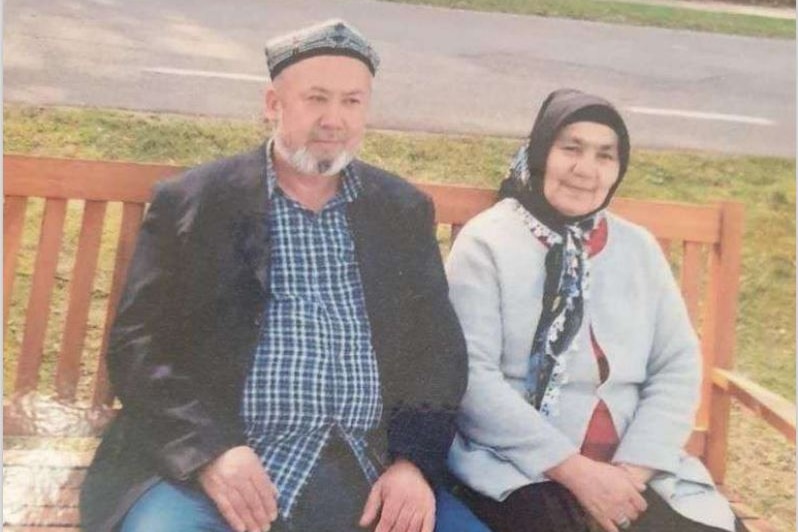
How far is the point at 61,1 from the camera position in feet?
4.58

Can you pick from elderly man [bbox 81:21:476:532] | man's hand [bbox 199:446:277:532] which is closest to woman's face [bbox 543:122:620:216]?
elderly man [bbox 81:21:476:532]

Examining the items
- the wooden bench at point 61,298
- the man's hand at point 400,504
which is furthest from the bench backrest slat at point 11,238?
the man's hand at point 400,504

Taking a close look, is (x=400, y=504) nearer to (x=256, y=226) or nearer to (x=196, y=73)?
(x=256, y=226)

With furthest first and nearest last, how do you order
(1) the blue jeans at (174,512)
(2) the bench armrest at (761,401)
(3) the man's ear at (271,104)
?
(2) the bench armrest at (761,401) < (3) the man's ear at (271,104) < (1) the blue jeans at (174,512)

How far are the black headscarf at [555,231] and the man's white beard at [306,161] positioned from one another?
0.25 m

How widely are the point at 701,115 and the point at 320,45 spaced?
551 millimetres

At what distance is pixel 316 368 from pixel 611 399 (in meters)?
0.40

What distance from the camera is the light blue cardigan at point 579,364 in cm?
137

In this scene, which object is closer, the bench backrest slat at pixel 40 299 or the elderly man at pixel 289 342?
the elderly man at pixel 289 342

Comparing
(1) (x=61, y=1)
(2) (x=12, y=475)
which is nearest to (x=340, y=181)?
(1) (x=61, y=1)

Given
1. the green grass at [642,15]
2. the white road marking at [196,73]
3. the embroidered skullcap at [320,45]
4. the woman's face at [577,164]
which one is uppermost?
the green grass at [642,15]

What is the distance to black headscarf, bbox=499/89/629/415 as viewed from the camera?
4.53ft

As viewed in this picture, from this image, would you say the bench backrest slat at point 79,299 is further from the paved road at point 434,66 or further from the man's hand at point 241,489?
the man's hand at point 241,489

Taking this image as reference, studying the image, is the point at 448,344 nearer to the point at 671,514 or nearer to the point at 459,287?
the point at 459,287
